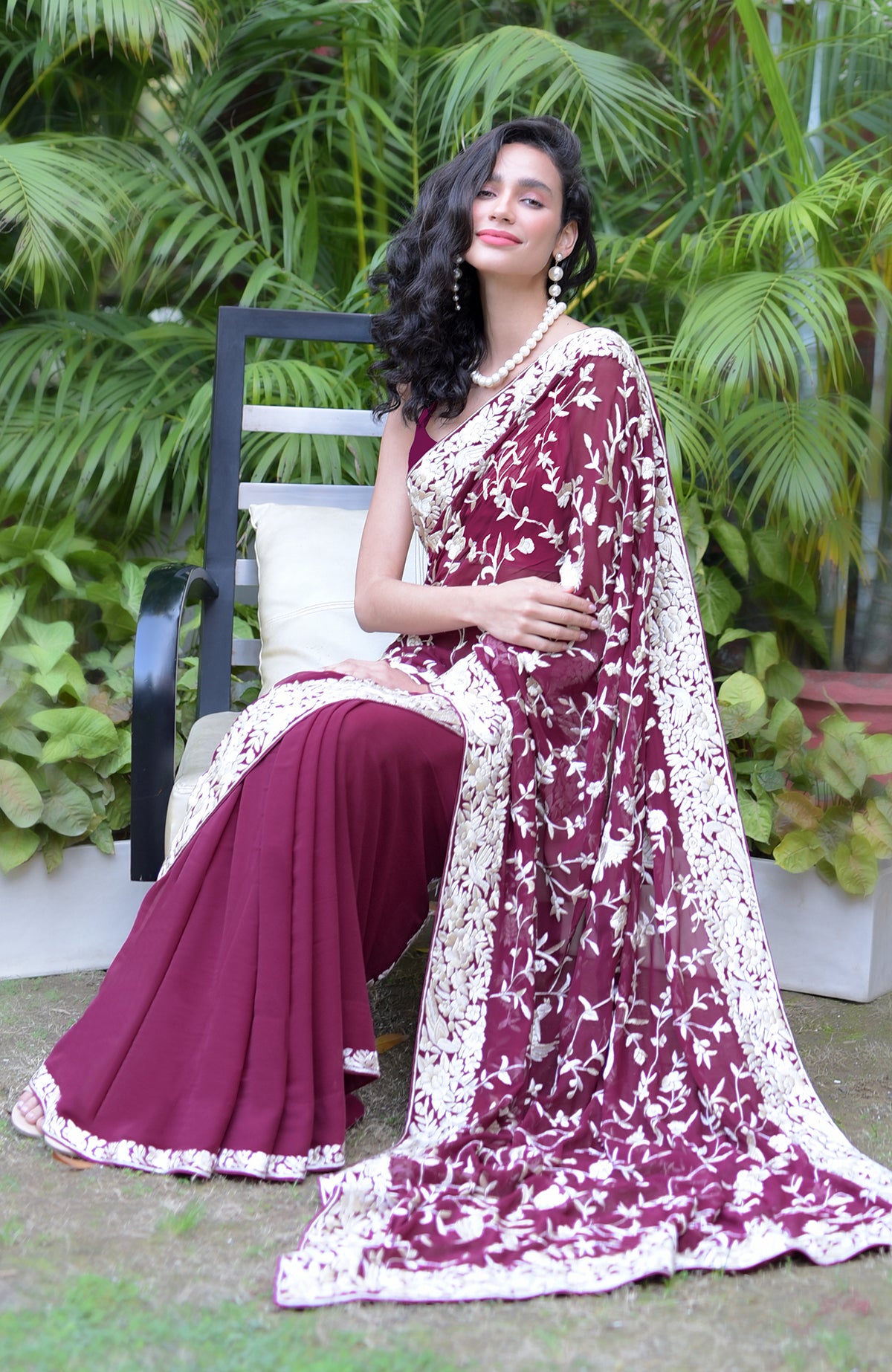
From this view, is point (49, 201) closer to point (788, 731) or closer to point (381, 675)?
point (381, 675)

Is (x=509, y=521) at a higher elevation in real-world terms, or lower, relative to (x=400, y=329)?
lower

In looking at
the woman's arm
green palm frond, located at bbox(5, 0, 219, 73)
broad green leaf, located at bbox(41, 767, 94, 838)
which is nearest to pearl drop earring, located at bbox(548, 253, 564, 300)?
the woman's arm

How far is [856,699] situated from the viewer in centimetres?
269

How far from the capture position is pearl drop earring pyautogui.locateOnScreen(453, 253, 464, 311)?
6.58ft

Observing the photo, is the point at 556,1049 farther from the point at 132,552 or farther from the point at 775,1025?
the point at 132,552

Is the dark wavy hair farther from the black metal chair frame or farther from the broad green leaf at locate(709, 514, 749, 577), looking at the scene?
A: the broad green leaf at locate(709, 514, 749, 577)

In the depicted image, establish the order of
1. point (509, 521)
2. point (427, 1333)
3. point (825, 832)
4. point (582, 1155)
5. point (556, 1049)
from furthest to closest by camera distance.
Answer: point (825, 832) → point (509, 521) → point (556, 1049) → point (582, 1155) → point (427, 1333)

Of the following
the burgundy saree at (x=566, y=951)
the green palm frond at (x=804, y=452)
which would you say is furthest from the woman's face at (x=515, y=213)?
the green palm frond at (x=804, y=452)

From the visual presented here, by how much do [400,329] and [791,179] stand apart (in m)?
1.02

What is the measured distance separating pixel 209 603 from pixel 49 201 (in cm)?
80

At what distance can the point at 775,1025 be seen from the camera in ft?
5.52

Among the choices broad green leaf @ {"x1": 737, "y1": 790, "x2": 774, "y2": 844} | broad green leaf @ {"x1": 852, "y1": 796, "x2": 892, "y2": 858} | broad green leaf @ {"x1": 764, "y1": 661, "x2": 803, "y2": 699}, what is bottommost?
broad green leaf @ {"x1": 737, "y1": 790, "x2": 774, "y2": 844}

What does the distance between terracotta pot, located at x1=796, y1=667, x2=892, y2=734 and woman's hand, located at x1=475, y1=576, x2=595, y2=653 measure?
100 centimetres

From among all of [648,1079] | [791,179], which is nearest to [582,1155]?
[648,1079]
